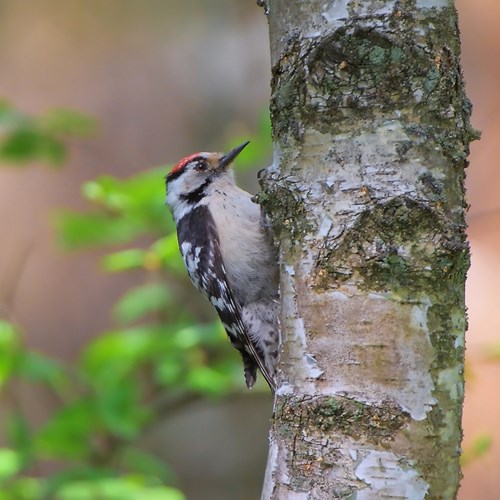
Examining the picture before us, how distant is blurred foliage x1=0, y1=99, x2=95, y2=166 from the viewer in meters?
4.61

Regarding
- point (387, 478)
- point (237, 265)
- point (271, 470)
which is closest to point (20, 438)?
point (237, 265)

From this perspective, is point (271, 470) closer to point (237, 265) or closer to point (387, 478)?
point (387, 478)

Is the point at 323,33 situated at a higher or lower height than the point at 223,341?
lower

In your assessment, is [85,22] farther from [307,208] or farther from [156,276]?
[307,208]

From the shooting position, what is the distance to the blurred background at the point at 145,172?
211 inches

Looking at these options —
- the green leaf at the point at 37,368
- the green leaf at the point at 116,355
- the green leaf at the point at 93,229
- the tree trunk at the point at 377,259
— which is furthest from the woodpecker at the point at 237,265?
the tree trunk at the point at 377,259

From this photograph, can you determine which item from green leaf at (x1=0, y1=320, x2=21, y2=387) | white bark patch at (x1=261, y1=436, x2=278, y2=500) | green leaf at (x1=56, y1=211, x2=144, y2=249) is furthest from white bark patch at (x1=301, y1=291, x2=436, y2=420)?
green leaf at (x1=56, y1=211, x2=144, y2=249)

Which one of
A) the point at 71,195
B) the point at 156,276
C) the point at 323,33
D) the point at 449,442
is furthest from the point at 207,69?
the point at 449,442

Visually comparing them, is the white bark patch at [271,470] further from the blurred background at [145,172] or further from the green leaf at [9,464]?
the blurred background at [145,172]

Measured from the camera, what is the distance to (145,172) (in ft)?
16.8

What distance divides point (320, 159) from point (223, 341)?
2626 millimetres

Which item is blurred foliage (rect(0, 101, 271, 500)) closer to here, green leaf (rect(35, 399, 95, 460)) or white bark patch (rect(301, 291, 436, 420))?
green leaf (rect(35, 399, 95, 460))

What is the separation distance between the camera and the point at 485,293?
19.5 feet

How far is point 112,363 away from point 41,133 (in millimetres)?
1466
